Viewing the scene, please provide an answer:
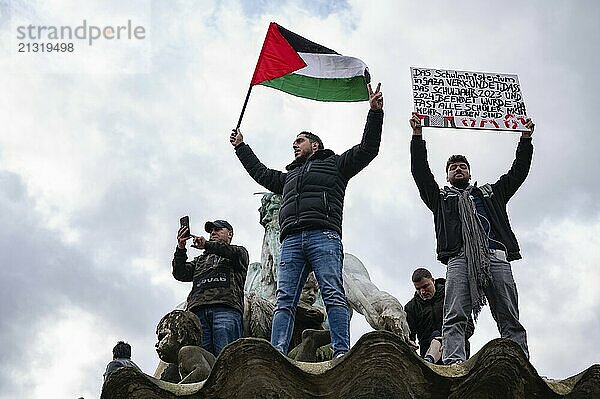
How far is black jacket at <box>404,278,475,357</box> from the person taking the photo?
8.03 m

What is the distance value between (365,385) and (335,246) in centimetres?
211

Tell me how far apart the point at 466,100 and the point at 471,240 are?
169 cm

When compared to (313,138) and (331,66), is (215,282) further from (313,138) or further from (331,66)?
(331,66)

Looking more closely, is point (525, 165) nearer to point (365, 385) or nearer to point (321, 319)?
point (321, 319)

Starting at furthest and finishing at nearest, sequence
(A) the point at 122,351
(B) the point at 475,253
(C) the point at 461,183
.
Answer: (A) the point at 122,351 → (C) the point at 461,183 → (B) the point at 475,253

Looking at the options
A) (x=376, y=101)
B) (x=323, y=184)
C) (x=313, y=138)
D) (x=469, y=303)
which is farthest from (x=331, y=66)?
(x=469, y=303)

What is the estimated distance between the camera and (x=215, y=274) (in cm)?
817

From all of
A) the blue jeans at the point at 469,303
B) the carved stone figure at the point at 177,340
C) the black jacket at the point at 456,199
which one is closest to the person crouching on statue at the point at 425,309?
the black jacket at the point at 456,199

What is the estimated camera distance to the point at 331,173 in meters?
7.43

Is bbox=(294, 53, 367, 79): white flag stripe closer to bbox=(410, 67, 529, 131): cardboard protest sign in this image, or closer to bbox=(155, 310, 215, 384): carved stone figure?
bbox=(410, 67, 529, 131): cardboard protest sign

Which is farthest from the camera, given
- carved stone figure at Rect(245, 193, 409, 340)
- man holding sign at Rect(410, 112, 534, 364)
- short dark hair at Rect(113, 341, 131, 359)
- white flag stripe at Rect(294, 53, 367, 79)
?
white flag stripe at Rect(294, 53, 367, 79)

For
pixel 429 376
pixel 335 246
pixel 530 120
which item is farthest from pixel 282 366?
pixel 530 120

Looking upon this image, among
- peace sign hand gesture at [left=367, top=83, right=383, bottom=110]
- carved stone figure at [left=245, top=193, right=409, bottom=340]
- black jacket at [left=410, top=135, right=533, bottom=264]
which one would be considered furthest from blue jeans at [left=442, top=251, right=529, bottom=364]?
carved stone figure at [left=245, top=193, right=409, bottom=340]

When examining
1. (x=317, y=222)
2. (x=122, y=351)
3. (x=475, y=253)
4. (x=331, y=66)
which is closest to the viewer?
(x=475, y=253)
